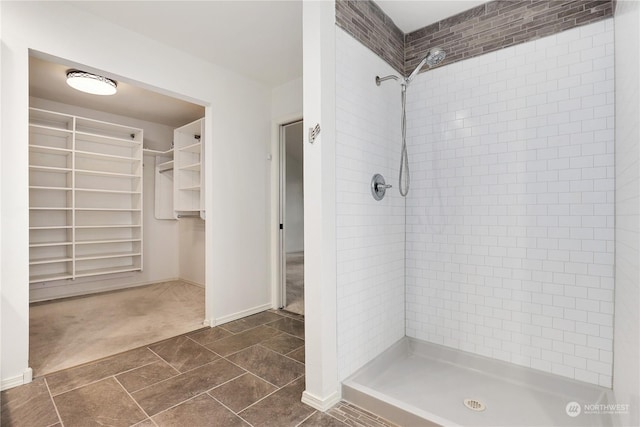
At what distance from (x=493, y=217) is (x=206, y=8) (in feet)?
8.65

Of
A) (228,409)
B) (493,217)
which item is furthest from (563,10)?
(228,409)

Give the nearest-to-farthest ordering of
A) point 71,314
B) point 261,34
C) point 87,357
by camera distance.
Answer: point 87,357
point 261,34
point 71,314

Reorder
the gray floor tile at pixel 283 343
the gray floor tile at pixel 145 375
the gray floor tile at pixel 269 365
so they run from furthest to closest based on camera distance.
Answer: the gray floor tile at pixel 283 343 < the gray floor tile at pixel 269 365 < the gray floor tile at pixel 145 375

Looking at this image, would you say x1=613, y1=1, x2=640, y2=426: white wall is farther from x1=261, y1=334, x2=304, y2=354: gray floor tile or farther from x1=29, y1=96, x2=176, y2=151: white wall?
x1=29, y1=96, x2=176, y2=151: white wall

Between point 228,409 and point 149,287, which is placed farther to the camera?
point 149,287

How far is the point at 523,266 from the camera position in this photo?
82.1 inches

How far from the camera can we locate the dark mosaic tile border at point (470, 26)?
6.36ft

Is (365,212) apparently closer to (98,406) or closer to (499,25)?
(499,25)

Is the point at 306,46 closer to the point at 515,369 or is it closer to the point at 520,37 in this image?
the point at 520,37

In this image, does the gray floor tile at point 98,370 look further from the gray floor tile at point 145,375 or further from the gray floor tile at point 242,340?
the gray floor tile at point 242,340

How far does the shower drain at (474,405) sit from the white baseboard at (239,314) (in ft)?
7.67

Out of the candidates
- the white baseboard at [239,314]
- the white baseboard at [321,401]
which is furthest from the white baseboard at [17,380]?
the white baseboard at [321,401]

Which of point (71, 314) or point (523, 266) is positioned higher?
point (523, 266)

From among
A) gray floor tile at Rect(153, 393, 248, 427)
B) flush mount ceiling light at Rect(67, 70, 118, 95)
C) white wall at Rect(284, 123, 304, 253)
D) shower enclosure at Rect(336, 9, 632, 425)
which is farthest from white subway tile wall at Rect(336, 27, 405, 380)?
flush mount ceiling light at Rect(67, 70, 118, 95)
